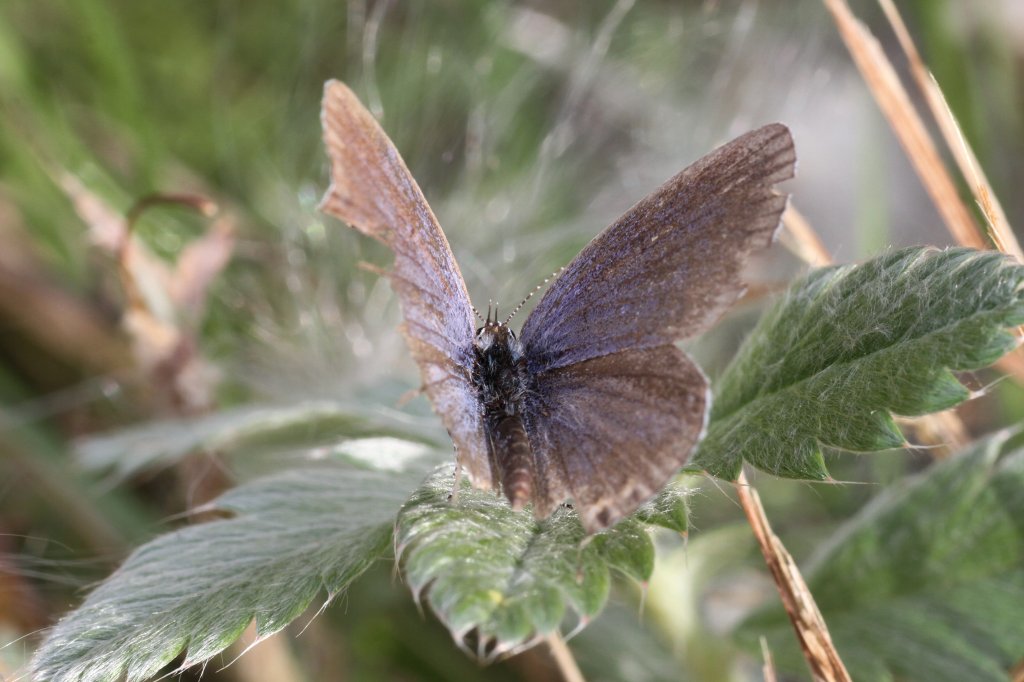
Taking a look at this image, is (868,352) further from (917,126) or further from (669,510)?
(917,126)

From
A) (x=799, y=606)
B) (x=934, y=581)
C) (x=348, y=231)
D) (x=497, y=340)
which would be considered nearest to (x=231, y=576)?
(x=497, y=340)

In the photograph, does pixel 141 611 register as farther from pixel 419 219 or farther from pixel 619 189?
pixel 619 189

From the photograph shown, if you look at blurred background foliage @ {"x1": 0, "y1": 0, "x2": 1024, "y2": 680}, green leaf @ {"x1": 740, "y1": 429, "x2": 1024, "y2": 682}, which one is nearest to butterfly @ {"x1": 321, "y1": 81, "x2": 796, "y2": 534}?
blurred background foliage @ {"x1": 0, "y1": 0, "x2": 1024, "y2": 680}

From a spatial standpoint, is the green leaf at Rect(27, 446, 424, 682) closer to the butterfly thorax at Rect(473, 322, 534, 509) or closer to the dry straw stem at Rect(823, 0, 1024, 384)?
the butterfly thorax at Rect(473, 322, 534, 509)

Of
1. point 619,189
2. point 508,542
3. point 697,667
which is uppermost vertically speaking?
point 619,189

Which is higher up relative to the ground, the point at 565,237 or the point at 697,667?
the point at 565,237

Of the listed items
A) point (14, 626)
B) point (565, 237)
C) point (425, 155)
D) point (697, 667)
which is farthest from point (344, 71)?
point (697, 667)

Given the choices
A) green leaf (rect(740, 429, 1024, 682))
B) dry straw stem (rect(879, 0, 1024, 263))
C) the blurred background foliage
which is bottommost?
green leaf (rect(740, 429, 1024, 682))
